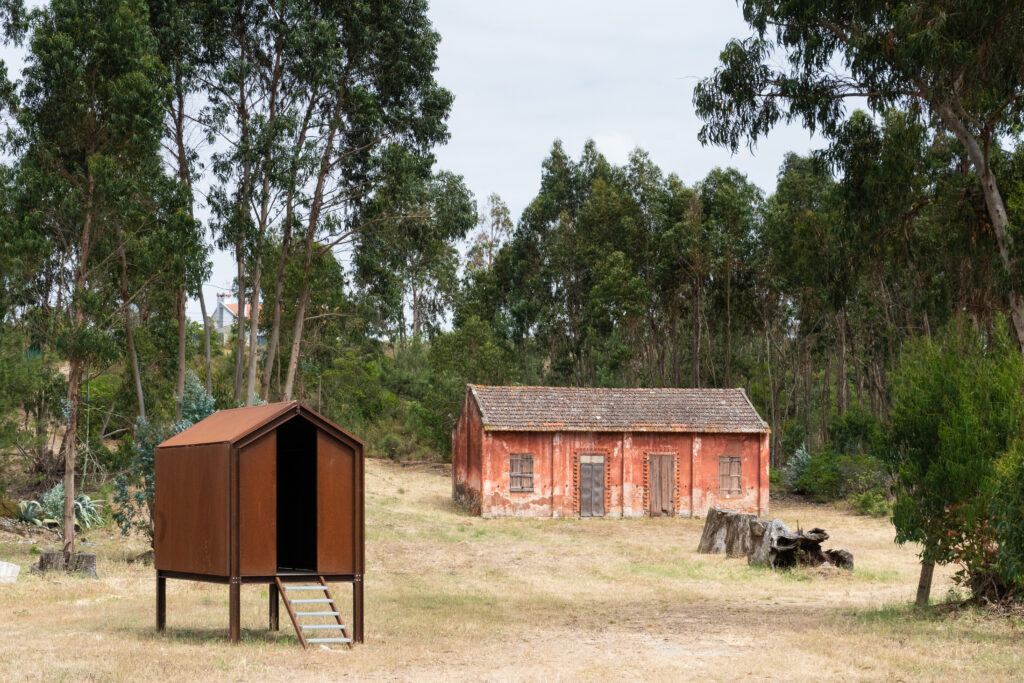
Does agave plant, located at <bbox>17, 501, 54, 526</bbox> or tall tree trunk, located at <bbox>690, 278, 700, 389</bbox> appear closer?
agave plant, located at <bbox>17, 501, 54, 526</bbox>

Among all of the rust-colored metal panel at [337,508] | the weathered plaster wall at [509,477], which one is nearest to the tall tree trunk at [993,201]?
the rust-colored metal panel at [337,508]

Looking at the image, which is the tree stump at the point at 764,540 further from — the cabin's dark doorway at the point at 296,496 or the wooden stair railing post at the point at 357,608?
the wooden stair railing post at the point at 357,608

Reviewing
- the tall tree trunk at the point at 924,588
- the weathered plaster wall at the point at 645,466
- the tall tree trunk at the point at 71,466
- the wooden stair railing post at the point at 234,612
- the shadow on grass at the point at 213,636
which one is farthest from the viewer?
the weathered plaster wall at the point at 645,466

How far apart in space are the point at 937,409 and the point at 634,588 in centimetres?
761

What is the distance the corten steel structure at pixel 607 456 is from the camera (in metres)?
37.5

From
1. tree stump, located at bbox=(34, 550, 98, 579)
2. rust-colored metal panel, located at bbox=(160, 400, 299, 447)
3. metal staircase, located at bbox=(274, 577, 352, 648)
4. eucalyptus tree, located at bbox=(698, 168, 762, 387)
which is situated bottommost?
tree stump, located at bbox=(34, 550, 98, 579)

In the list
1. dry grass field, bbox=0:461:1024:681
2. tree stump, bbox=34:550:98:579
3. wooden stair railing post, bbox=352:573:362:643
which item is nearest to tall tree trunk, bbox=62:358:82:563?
tree stump, bbox=34:550:98:579

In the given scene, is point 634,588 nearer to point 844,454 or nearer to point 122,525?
point 122,525

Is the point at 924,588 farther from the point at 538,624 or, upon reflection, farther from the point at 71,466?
the point at 71,466

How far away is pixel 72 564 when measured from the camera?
21.1 metres

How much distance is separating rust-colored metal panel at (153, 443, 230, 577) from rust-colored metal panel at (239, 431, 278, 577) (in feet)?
0.72

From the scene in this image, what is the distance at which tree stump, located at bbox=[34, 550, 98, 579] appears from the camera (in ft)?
68.9

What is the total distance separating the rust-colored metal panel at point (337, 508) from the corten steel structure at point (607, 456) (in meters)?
22.5

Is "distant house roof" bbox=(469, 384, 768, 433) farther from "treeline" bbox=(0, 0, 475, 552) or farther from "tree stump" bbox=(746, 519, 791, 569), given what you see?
"tree stump" bbox=(746, 519, 791, 569)
